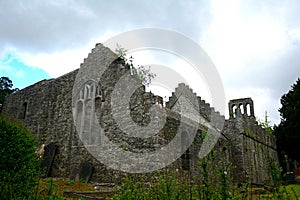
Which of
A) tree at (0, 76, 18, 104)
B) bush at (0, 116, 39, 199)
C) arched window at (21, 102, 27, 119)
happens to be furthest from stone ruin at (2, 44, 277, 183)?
tree at (0, 76, 18, 104)

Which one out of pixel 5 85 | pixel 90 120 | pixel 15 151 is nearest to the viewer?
pixel 15 151

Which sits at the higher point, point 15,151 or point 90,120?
point 90,120

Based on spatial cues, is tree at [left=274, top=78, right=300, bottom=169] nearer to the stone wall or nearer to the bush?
the stone wall

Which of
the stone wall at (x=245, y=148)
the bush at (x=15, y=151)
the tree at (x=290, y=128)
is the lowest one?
the bush at (x=15, y=151)

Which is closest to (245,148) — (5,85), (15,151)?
(15,151)

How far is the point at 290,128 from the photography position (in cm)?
2862

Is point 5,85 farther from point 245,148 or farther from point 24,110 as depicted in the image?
point 245,148

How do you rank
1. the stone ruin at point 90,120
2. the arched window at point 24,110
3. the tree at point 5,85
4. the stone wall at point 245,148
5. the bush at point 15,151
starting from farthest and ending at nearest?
the tree at point 5,85, the stone wall at point 245,148, the arched window at point 24,110, the stone ruin at point 90,120, the bush at point 15,151

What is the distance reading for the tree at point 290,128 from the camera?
28219 millimetres

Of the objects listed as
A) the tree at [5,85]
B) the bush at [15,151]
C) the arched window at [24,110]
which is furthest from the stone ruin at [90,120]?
the tree at [5,85]

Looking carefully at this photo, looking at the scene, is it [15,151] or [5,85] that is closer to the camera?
[15,151]

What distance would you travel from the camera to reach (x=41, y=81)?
16.3 meters

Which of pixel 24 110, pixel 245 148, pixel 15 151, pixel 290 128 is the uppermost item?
pixel 290 128

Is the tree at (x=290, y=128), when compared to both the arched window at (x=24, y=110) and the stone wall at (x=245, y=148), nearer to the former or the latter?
the stone wall at (x=245, y=148)
